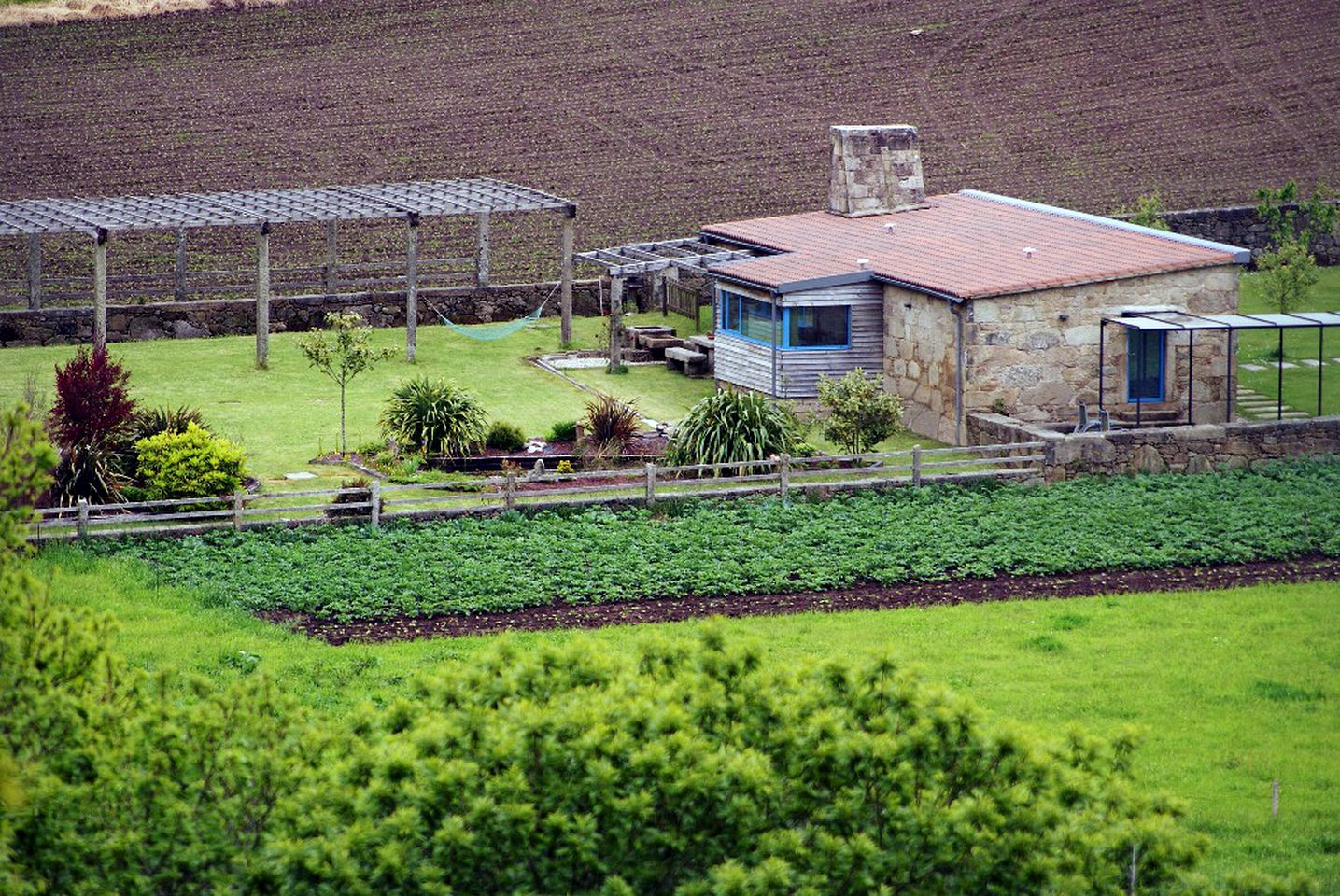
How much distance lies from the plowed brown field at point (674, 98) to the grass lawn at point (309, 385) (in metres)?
9.54

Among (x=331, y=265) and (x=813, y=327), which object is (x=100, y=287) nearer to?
(x=331, y=265)

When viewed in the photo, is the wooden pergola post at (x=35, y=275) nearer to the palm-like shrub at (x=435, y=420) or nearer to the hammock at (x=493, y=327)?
the hammock at (x=493, y=327)

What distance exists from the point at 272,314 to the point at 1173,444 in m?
18.7

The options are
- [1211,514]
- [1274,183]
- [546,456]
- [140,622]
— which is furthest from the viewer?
[1274,183]

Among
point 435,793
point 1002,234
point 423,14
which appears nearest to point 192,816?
point 435,793

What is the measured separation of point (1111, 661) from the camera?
20.0 metres

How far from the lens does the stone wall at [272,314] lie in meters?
37.2

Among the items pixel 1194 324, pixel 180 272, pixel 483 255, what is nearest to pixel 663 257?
pixel 483 255

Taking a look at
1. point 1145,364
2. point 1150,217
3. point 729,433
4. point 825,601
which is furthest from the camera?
point 1150,217

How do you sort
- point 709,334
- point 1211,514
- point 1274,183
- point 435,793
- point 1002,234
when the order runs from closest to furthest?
point 435,793 → point 1211,514 → point 1002,234 → point 709,334 → point 1274,183

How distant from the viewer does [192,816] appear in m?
10.9

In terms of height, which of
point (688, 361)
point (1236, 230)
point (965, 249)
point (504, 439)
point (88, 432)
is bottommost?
point (504, 439)

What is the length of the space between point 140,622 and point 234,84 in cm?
3477

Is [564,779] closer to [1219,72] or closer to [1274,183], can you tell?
[1274,183]
